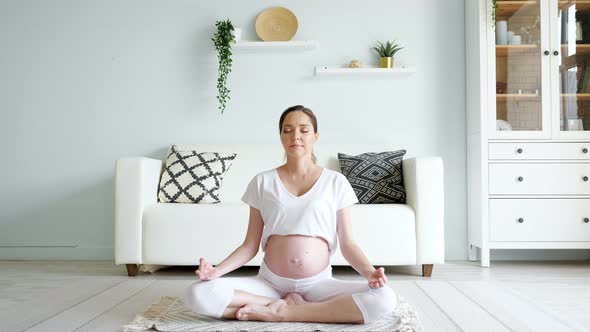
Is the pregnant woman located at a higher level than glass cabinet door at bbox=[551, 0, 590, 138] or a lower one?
lower

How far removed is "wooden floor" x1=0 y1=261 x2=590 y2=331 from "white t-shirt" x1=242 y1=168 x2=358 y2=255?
1.63 ft

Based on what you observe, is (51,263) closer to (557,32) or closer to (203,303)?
(203,303)

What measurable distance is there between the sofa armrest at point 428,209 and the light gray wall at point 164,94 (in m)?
0.78

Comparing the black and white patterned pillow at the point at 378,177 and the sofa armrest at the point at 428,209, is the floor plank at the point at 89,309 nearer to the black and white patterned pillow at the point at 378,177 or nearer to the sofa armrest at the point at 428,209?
the black and white patterned pillow at the point at 378,177

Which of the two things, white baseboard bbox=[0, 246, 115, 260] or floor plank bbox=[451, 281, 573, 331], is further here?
white baseboard bbox=[0, 246, 115, 260]

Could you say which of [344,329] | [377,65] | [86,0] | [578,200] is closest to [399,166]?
[377,65]

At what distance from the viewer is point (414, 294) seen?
2443 millimetres

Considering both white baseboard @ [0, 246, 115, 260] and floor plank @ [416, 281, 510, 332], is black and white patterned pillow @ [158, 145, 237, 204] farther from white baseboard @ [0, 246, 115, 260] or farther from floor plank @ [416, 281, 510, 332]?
floor plank @ [416, 281, 510, 332]

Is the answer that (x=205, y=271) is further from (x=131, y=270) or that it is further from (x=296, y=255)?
(x=131, y=270)

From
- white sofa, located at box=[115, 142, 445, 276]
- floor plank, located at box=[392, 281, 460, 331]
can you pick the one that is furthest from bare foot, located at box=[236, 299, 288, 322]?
white sofa, located at box=[115, 142, 445, 276]

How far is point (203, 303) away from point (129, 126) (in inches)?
91.6

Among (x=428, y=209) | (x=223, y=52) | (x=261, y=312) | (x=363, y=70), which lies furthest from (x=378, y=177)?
(x=261, y=312)

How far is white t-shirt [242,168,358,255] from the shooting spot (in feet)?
6.04

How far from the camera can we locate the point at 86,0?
150 inches
